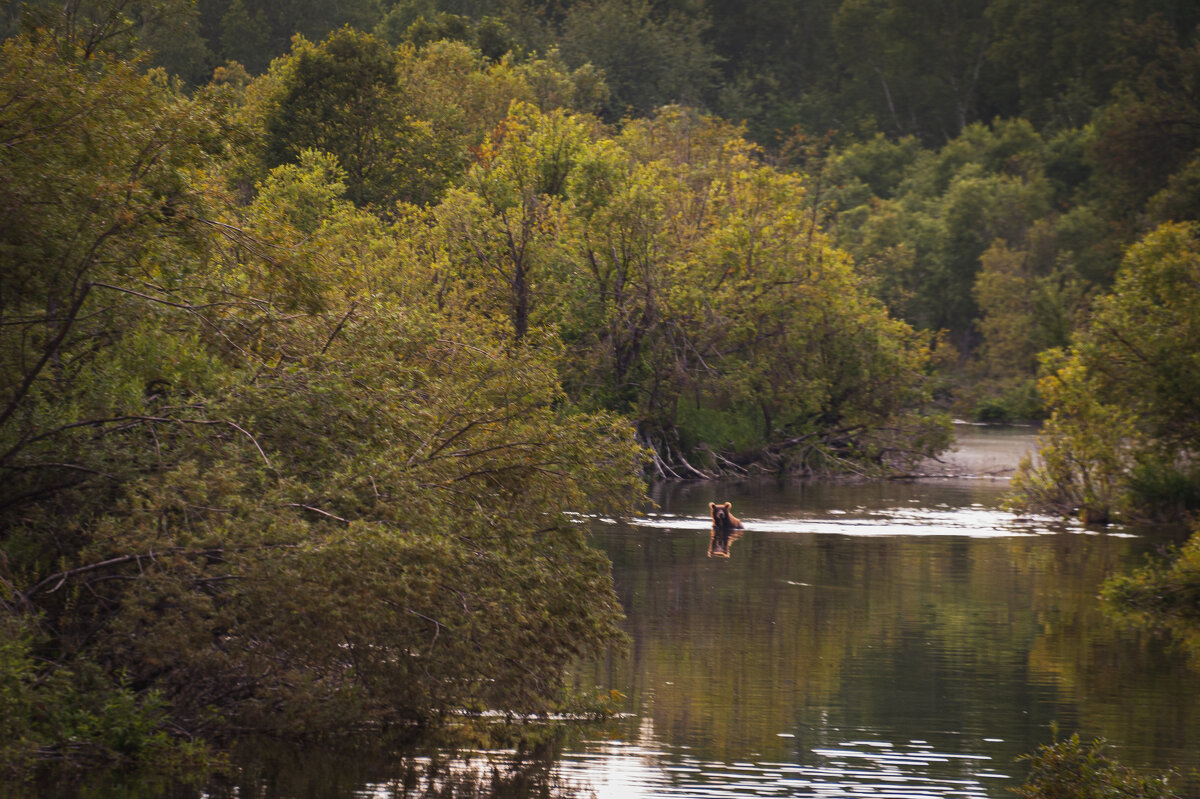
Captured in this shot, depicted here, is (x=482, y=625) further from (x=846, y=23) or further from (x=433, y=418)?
(x=846, y=23)

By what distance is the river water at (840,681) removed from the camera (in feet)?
47.9

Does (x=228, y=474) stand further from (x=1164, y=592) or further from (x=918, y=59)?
(x=918, y=59)

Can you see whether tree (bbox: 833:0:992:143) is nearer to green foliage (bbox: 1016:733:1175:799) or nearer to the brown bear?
the brown bear

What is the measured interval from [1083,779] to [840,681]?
237 inches

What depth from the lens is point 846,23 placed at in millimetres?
108375

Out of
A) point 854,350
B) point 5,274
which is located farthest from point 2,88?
point 854,350

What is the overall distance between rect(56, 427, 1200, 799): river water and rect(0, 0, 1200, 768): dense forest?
1.10m

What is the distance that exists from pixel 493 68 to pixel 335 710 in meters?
51.9

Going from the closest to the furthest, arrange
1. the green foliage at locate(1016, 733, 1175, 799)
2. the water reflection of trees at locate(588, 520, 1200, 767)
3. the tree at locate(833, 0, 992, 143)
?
1. the green foliage at locate(1016, 733, 1175, 799)
2. the water reflection of trees at locate(588, 520, 1200, 767)
3. the tree at locate(833, 0, 992, 143)

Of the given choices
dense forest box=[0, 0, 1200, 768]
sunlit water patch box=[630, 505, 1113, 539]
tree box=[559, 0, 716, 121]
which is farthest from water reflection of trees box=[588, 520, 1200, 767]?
tree box=[559, 0, 716, 121]

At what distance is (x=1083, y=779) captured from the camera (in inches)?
517

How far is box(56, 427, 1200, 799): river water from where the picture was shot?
1460 cm

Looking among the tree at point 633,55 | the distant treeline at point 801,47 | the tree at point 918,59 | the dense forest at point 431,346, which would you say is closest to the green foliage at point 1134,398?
the dense forest at point 431,346

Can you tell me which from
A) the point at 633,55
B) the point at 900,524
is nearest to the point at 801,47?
the point at 633,55
